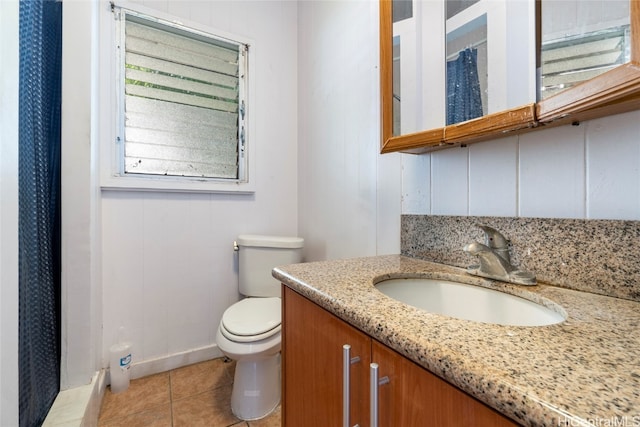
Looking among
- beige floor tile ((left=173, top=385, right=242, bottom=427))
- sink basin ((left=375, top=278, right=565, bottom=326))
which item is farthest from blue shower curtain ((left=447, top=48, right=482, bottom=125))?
beige floor tile ((left=173, top=385, right=242, bottom=427))

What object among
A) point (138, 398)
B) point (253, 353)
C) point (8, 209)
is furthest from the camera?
point (138, 398)

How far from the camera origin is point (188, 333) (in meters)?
1.67

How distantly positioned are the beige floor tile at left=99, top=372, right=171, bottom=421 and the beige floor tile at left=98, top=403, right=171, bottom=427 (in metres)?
0.03

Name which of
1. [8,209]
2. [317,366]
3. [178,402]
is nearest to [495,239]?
[317,366]

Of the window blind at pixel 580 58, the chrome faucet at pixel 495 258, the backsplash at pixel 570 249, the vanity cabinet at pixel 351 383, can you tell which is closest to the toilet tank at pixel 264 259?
the vanity cabinet at pixel 351 383

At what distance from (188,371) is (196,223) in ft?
2.73

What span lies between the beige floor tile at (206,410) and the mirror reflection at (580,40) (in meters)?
1.64

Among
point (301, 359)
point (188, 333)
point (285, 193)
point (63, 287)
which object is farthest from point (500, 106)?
point (188, 333)

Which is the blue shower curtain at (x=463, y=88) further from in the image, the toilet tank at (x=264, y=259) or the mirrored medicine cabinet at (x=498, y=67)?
the toilet tank at (x=264, y=259)

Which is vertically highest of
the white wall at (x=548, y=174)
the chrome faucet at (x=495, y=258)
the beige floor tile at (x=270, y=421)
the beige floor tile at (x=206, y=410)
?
the white wall at (x=548, y=174)

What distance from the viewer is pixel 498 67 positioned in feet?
2.51

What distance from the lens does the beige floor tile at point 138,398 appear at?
4.29 ft

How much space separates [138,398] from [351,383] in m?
1.39

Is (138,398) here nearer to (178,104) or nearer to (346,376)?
(346,376)
